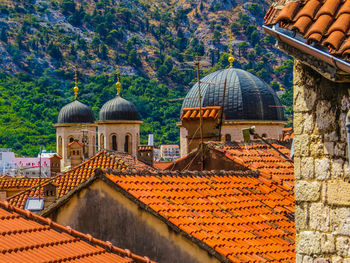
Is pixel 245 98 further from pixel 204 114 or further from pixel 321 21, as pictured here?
pixel 321 21

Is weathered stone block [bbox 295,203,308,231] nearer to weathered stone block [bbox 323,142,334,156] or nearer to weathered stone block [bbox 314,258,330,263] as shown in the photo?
weathered stone block [bbox 314,258,330,263]

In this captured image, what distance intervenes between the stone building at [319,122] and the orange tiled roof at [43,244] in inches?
88.8

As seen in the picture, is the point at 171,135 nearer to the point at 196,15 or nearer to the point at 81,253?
the point at 196,15

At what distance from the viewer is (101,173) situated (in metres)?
10.3

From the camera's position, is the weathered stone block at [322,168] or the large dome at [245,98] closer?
the weathered stone block at [322,168]

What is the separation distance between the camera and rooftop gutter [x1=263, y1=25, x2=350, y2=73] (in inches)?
221

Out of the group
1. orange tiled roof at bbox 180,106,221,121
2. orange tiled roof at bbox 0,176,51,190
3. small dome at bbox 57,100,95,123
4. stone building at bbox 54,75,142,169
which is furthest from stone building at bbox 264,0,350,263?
small dome at bbox 57,100,95,123

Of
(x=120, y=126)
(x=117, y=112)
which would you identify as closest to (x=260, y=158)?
(x=120, y=126)

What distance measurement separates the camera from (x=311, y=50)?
5.83 metres

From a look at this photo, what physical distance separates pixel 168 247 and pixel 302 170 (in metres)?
3.76

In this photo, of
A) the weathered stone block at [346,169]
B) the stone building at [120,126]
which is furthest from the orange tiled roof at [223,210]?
the stone building at [120,126]

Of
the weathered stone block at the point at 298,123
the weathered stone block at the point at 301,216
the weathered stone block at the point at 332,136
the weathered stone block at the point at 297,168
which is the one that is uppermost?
the weathered stone block at the point at 298,123

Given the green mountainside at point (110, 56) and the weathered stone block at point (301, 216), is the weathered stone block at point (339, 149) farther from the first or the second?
the green mountainside at point (110, 56)

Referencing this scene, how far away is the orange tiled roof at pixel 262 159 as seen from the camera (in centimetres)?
1380
